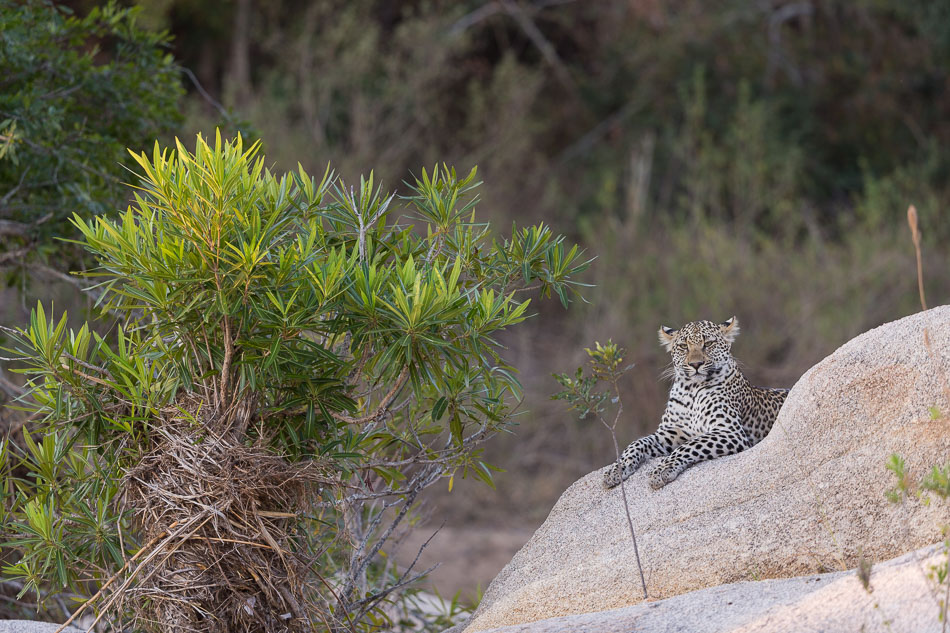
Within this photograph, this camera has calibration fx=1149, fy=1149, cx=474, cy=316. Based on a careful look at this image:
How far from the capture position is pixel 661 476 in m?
6.25

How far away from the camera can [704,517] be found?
19.2 ft

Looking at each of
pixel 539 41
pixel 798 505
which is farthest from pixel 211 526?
pixel 539 41

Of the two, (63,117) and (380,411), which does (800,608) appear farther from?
(63,117)

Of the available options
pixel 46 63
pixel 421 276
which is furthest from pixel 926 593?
pixel 46 63

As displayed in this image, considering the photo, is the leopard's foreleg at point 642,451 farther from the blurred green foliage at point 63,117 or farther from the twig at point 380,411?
the blurred green foliage at point 63,117

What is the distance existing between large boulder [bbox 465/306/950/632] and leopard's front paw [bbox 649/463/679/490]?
44 mm

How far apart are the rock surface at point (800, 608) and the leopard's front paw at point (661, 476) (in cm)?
104

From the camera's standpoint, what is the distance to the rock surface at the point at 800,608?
4.28m

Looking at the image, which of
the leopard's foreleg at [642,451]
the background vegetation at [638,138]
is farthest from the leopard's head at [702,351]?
the background vegetation at [638,138]

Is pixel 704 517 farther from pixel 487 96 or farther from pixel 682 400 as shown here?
pixel 487 96

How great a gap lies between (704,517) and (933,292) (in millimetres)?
12325

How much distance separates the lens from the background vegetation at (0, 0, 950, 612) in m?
16.5

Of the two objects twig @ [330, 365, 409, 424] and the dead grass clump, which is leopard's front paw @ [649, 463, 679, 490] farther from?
the dead grass clump

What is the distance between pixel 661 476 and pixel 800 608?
1.77 metres
